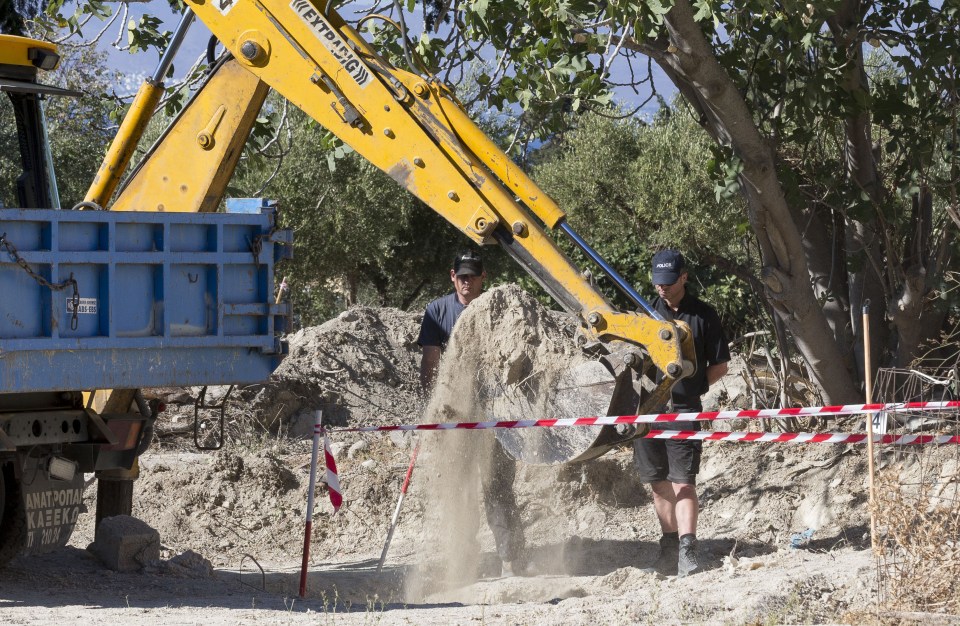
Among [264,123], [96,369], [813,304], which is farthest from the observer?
[264,123]

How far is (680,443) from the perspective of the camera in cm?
711

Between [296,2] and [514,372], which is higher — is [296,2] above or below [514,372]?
above

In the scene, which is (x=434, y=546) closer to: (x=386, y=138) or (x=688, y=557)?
(x=688, y=557)

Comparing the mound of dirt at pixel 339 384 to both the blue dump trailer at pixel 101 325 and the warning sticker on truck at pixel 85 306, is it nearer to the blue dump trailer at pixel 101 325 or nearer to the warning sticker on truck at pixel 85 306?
the blue dump trailer at pixel 101 325

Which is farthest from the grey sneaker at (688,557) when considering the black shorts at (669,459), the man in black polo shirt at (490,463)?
the man in black polo shirt at (490,463)

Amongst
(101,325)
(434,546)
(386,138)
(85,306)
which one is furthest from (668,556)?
(85,306)

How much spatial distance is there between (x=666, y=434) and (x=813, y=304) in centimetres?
228

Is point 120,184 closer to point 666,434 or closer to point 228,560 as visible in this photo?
point 228,560

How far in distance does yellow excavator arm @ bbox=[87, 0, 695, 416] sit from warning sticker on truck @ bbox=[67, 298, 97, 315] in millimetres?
1258

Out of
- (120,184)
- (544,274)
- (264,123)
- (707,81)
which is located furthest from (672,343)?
(264,123)

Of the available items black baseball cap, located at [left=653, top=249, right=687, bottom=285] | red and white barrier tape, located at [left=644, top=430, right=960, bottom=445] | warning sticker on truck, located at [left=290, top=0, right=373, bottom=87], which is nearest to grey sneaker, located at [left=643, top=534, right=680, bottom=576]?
red and white barrier tape, located at [left=644, top=430, right=960, bottom=445]

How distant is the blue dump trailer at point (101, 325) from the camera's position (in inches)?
225

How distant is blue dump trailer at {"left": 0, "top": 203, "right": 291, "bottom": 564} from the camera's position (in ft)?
18.7

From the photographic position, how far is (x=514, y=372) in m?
7.72
